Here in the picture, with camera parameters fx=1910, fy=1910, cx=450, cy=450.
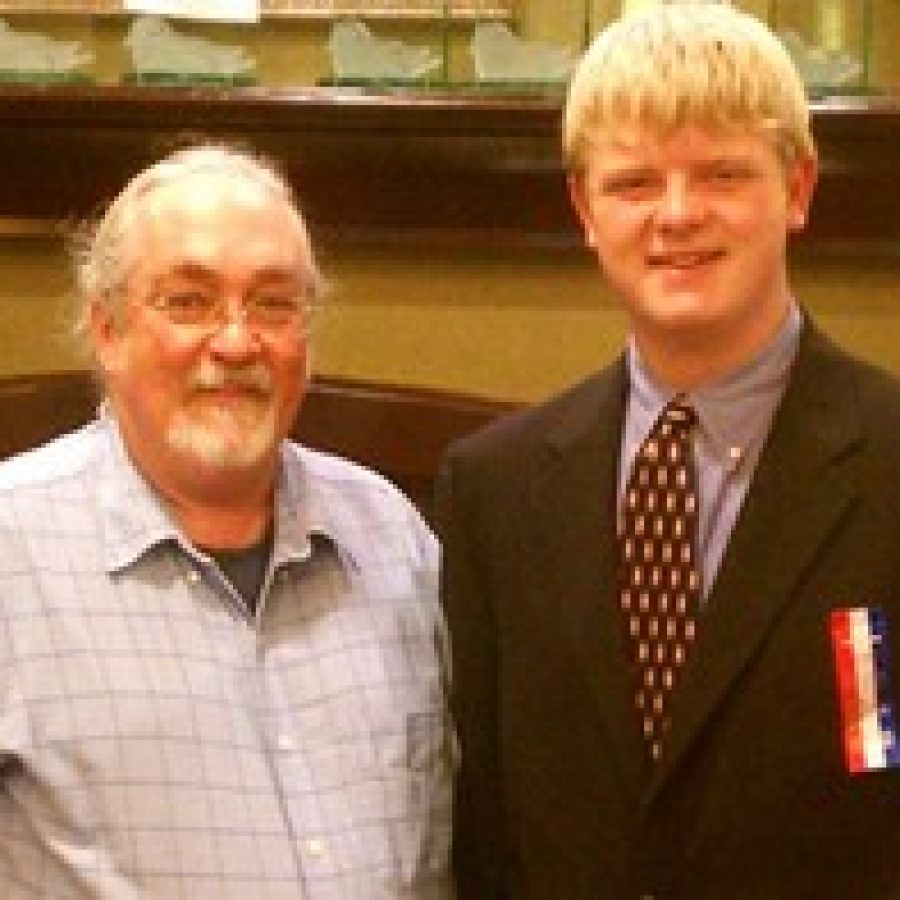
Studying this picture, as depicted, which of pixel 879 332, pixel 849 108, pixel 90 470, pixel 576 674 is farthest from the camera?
pixel 879 332

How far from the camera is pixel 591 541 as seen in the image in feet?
6.19

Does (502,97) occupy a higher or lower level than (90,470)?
higher

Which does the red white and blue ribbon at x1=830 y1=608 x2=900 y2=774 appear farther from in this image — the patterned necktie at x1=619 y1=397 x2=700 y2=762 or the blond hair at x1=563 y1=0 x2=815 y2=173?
the blond hair at x1=563 y1=0 x2=815 y2=173

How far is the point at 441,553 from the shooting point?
6.93 ft

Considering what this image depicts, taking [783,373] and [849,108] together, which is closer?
[783,373]

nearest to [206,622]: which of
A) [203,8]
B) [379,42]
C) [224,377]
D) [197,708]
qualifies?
[197,708]

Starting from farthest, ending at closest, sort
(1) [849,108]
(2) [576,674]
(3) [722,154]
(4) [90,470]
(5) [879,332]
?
(5) [879,332] → (1) [849,108] → (4) [90,470] → (2) [576,674] → (3) [722,154]

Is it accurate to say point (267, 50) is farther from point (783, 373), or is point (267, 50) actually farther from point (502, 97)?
point (783, 373)

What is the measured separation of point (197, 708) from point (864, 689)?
66 centimetres

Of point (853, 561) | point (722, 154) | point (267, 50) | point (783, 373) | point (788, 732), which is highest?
point (267, 50)

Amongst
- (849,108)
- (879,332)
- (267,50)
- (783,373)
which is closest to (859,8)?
(849,108)

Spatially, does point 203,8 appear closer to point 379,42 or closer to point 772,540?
point 379,42

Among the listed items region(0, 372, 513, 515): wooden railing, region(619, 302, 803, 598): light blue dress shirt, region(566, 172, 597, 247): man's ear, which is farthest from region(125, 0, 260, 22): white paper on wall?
region(619, 302, 803, 598): light blue dress shirt

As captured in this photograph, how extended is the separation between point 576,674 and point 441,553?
0.29 m
